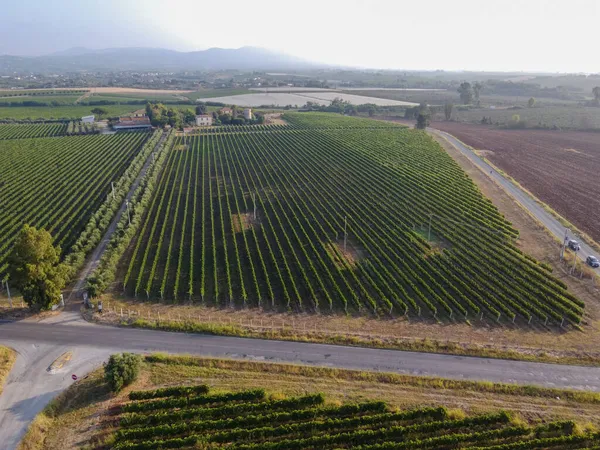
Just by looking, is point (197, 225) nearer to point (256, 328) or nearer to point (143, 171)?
point (256, 328)

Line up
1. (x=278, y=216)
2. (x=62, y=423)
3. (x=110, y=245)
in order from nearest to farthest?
1. (x=62, y=423)
2. (x=110, y=245)
3. (x=278, y=216)

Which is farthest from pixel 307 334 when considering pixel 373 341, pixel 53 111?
pixel 53 111

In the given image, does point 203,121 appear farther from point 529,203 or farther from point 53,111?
point 529,203

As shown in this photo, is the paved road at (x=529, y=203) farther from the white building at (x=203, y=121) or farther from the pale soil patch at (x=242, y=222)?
the white building at (x=203, y=121)

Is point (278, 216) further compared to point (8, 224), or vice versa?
point (278, 216)

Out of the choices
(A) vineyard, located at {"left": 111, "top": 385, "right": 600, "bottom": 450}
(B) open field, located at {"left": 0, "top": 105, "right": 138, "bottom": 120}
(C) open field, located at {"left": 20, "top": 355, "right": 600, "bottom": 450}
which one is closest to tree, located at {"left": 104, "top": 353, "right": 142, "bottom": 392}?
(C) open field, located at {"left": 20, "top": 355, "right": 600, "bottom": 450}

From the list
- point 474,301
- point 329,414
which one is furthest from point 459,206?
point 329,414

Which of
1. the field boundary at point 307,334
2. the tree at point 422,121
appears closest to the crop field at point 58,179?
the field boundary at point 307,334
